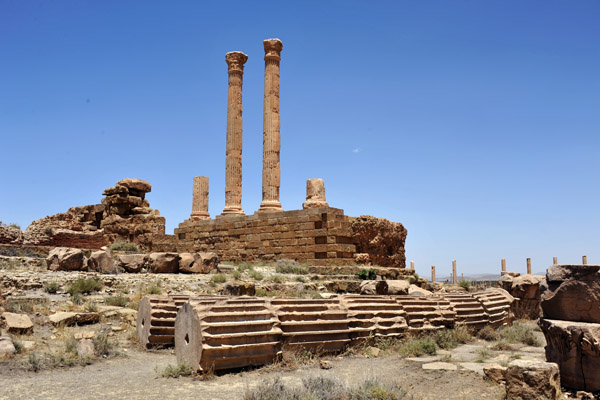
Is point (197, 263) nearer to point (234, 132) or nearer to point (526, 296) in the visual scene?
point (526, 296)

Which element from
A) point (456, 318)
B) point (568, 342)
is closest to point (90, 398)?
point (568, 342)

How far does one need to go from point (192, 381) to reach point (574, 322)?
4.38m

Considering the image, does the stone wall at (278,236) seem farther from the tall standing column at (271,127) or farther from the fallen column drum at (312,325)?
the fallen column drum at (312,325)

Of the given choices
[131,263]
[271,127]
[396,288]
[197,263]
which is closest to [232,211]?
[271,127]

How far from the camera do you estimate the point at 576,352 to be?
17.9ft

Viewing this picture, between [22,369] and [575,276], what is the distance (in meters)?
6.63

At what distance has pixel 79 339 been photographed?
749 centimetres

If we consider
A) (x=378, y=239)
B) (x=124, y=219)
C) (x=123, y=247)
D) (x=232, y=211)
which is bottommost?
(x=123, y=247)

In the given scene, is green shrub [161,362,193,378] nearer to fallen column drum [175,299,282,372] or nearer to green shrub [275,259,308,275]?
fallen column drum [175,299,282,372]

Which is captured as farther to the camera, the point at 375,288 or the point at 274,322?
the point at 375,288

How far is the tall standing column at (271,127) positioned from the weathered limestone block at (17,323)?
474 inches

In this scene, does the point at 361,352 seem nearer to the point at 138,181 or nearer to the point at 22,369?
the point at 22,369

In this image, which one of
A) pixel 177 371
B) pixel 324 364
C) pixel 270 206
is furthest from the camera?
pixel 270 206

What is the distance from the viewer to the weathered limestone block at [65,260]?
39.1 feet
